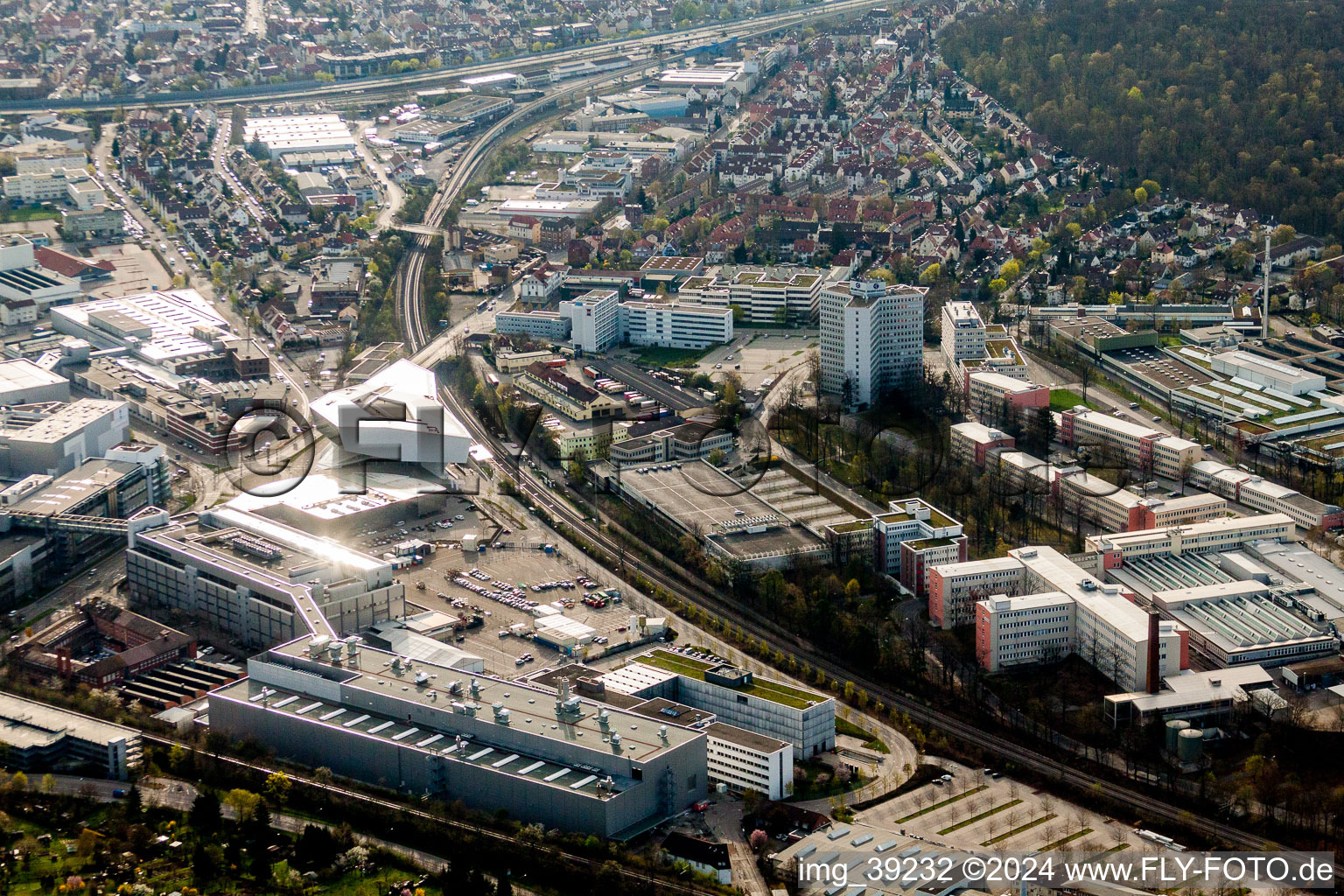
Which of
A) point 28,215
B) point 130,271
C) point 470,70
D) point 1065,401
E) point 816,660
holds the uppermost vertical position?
point 470,70

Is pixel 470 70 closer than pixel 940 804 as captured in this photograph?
No

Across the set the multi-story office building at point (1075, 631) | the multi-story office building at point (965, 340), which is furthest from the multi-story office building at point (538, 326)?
the multi-story office building at point (1075, 631)

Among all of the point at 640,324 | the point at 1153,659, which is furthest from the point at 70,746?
the point at 640,324

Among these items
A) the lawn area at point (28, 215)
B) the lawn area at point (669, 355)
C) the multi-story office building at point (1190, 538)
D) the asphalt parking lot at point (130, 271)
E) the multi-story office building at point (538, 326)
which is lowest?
the multi-story office building at point (1190, 538)

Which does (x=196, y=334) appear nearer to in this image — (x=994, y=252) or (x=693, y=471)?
(x=693, y=471)

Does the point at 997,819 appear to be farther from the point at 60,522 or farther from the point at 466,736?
the point at 60,522

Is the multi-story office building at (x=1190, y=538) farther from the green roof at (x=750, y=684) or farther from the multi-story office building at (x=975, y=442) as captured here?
the green roof at (x=750, y=684)
